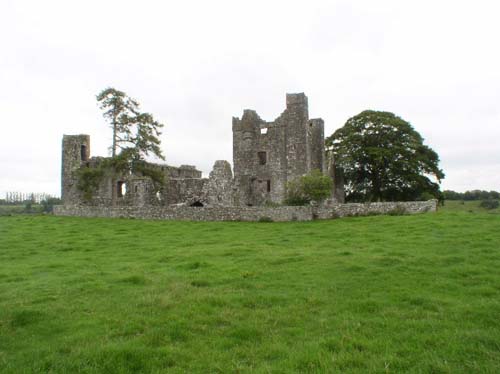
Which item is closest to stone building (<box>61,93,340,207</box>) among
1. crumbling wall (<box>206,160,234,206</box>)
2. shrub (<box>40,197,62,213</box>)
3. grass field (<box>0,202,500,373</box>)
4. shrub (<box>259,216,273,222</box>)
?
crumbling wall (<box>206,160,234,206</box>)

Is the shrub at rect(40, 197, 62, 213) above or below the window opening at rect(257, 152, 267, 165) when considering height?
below

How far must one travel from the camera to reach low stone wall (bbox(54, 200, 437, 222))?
26172 millimetres

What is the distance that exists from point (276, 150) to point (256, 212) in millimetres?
15167

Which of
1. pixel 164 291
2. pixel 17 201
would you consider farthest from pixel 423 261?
pixel 17 201

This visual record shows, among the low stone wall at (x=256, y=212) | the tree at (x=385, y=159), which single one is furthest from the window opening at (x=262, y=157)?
the low stone wall at (x=256, y=212)

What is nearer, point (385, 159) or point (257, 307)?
point (257, 307)

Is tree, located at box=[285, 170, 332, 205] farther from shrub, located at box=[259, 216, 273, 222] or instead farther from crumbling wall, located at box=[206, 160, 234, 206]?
crumbling wall, located at box=[206, 160, 234, 206]

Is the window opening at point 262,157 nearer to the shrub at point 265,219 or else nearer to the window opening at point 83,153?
the shrub at point 265,219

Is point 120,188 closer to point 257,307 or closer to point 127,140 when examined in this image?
point 127,140

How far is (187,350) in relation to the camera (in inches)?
255

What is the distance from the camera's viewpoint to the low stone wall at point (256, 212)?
26.2 metres

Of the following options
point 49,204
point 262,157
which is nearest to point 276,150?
point 262,157

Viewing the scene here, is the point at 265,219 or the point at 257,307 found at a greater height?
the point at 265,219

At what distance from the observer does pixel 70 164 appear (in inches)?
1479
